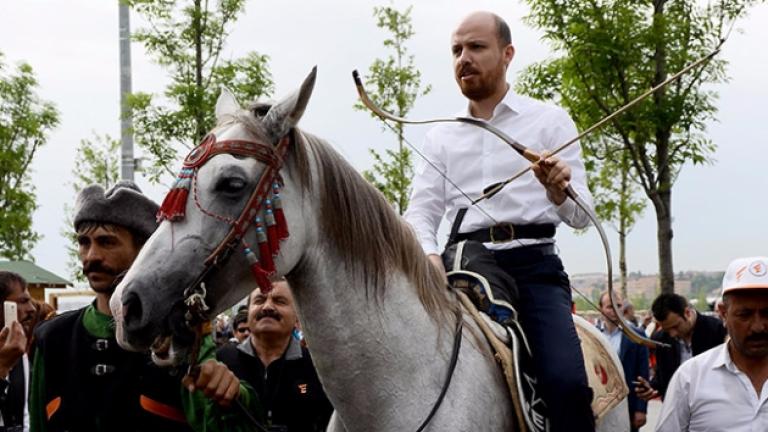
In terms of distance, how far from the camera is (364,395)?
4180mm

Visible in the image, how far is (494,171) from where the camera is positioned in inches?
205

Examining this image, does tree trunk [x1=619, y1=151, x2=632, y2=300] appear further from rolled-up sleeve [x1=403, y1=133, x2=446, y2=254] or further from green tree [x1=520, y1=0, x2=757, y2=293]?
rolled-up sleeve [x1=403, y1=133, x2=446, y2=254]

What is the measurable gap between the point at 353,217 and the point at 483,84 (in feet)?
4.64

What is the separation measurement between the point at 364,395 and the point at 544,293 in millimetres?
1228

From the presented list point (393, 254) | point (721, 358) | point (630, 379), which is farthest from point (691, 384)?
point (630, 379)

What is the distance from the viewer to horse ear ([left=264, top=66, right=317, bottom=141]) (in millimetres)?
3984

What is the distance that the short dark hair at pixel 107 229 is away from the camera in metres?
4.75

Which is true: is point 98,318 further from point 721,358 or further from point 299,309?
point 721,358

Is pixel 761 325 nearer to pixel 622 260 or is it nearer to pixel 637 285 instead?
pixel 622 260

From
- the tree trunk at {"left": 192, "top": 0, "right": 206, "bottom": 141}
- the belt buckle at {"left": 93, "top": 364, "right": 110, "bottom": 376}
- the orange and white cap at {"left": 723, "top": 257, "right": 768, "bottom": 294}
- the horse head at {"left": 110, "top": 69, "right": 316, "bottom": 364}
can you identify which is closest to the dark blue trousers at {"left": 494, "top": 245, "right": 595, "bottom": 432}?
the orange and white cap at {"left": 723, "top": 257, "right": 768, "bottom": 294}

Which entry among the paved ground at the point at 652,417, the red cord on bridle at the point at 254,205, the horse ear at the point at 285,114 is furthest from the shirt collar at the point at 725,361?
the paved ground at the point at 652,417

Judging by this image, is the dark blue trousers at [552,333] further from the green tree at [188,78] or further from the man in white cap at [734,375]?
the green tree at [188,78]

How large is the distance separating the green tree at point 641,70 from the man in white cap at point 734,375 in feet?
43.5

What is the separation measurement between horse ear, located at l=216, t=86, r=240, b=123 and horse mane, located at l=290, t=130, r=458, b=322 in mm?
327
